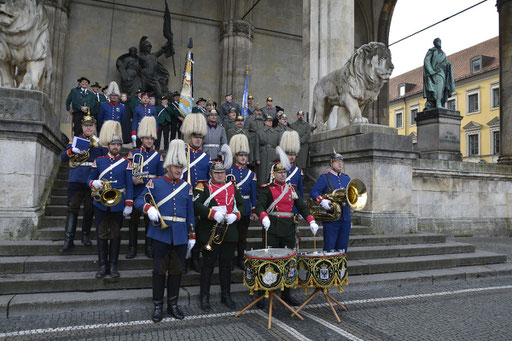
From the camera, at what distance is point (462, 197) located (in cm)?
1154

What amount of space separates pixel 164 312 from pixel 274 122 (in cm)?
699

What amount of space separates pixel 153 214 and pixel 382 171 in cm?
587

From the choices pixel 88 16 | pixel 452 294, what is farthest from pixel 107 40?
pixel 452 294

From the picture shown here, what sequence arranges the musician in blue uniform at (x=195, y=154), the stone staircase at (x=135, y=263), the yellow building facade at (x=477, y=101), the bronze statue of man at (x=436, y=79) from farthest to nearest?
the yellow building facade at (x=477, y=101), the bronze statue of man at (x=436, y=79), the musician in blue uniform at (x=195, y=154), the stone staircase at (x=135, y=263)

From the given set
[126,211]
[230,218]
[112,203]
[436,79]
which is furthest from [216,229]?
[436,79]

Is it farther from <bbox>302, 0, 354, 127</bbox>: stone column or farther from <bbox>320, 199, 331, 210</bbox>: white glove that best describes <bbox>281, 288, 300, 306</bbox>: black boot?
<bbox>302, 0, 354, 127</bbox>: stone column

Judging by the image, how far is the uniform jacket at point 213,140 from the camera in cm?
749

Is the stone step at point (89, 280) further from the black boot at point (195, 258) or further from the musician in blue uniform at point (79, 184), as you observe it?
the musician in blue uniform at point (79, 184)

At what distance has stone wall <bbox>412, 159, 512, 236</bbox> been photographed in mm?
10758

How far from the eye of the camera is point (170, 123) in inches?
449

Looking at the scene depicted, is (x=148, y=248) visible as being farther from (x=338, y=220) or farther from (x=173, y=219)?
(x=338, y=220)

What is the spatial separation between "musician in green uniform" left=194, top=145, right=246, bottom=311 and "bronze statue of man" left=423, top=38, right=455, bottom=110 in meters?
10.4

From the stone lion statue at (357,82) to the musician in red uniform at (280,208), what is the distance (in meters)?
4.51

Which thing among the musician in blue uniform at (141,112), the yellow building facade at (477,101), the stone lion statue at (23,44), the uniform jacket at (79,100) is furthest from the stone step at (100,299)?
the yellow building facade at (477,101)
